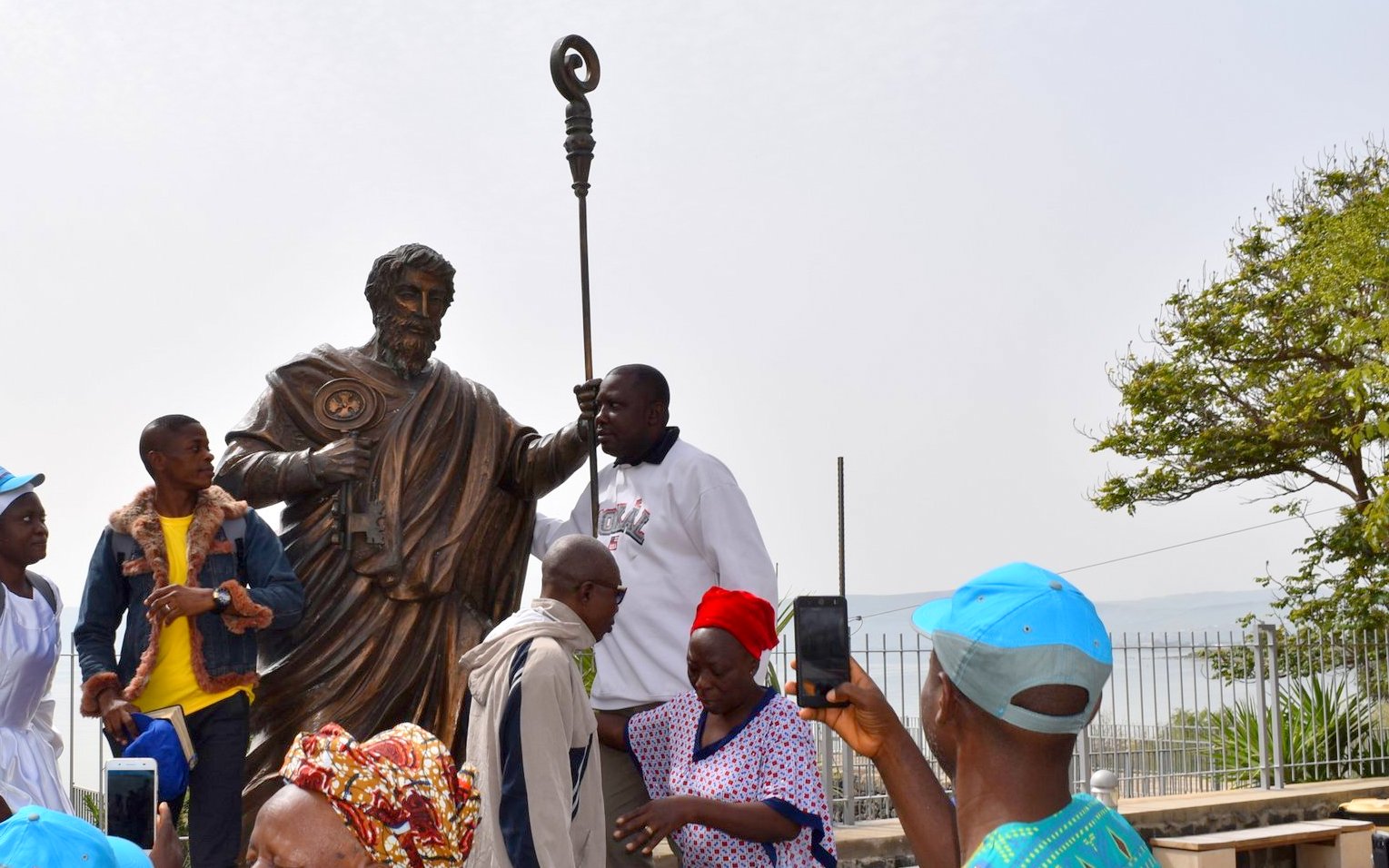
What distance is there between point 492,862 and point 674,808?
49 centimetres

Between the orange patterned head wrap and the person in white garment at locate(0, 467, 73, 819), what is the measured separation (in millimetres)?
2740

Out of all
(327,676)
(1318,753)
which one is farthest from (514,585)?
(1318,753)

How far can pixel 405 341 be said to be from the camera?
568 centimetres

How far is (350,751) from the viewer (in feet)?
7.39

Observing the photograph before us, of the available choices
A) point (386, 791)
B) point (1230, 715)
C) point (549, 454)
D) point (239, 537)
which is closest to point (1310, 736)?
point (1230, 715)

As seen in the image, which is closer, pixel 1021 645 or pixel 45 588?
pixel 1021 645

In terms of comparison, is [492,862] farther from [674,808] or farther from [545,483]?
[545,483]

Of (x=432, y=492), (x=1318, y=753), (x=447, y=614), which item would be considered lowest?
(x=1318, y=753)

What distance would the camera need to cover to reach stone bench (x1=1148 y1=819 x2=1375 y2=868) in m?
9.30

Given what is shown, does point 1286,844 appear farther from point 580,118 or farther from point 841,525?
point 580,118

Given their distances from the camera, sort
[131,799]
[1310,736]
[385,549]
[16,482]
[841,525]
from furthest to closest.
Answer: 1. [1310,736]
2. [841,525]
3. [385,549]
4. [16,482]
5. [131,799]

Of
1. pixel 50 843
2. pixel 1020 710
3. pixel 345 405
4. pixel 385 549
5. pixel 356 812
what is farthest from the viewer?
pixel 345 405

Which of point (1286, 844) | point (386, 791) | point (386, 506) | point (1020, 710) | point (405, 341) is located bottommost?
point (1286, 844)

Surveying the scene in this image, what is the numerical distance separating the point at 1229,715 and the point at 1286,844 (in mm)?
2035
